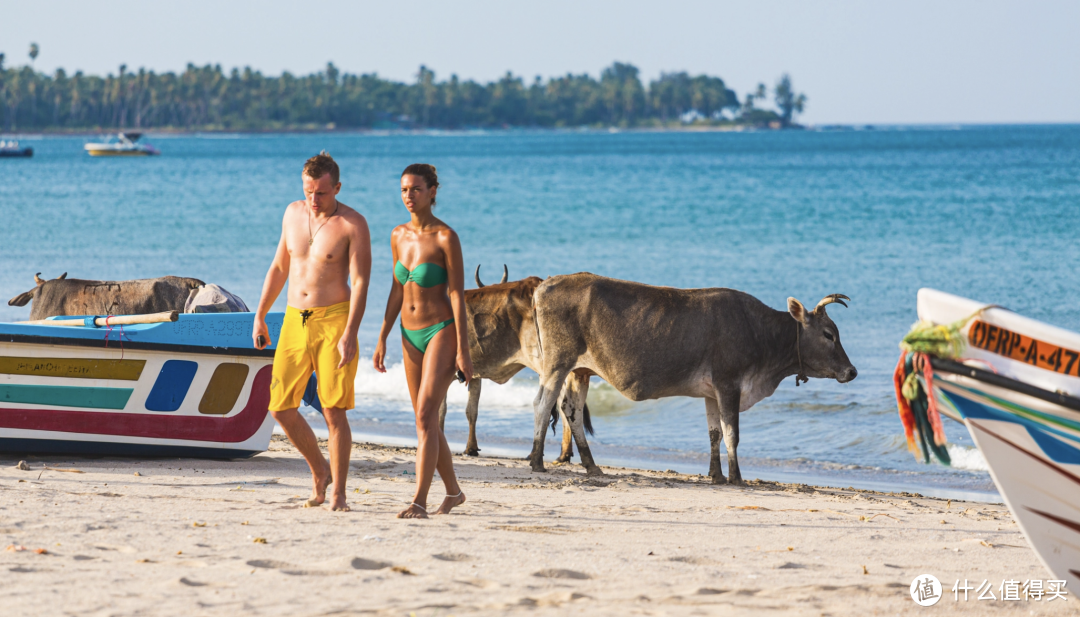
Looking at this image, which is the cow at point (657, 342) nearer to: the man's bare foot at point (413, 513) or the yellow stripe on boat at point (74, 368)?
the man's bare foot at point (413, 513)

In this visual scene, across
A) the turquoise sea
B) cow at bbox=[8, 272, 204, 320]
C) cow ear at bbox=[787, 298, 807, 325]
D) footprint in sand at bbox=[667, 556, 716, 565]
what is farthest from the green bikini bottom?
the turquoise sea

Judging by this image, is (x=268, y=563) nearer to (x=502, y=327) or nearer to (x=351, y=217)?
(x=351, y=217)

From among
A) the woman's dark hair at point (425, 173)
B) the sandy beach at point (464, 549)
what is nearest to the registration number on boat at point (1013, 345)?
the sandy beach at point (464, 549)

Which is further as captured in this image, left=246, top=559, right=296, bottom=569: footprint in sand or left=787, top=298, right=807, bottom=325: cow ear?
left=787, top=298, right=807, bottom=325: cow ear

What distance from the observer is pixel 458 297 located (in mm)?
6500

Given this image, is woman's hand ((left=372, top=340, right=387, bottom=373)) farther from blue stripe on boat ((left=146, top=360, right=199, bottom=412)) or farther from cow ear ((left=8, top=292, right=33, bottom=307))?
cow ear ((left=8, top=292, right=33, bottom=307))

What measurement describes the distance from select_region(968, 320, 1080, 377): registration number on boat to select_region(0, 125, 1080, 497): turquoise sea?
17.3 ft

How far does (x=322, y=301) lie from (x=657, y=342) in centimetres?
353

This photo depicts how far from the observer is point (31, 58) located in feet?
623

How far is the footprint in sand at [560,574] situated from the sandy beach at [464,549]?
16 mm

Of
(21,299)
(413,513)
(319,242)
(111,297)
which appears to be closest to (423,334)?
(319,242)

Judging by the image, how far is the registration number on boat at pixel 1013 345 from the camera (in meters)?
5.33

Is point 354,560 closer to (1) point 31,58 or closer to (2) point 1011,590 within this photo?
(2) point 1011,590

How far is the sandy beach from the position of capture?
513cm
